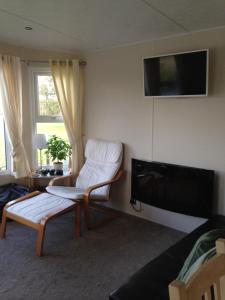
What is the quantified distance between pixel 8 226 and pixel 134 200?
1.64 meters

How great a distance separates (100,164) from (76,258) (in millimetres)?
1450

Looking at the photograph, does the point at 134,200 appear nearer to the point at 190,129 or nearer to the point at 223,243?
the point at 190,129

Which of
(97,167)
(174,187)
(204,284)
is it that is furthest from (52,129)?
(204,284)

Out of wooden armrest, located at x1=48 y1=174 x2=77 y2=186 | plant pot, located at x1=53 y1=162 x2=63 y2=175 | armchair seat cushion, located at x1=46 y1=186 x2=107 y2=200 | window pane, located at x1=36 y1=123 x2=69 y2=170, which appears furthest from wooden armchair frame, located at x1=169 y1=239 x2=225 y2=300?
window pane, located at x1=36 y1=123 x2=69 y2=170

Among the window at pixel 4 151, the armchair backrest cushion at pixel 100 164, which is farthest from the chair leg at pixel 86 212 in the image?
the window at pixel 4 151

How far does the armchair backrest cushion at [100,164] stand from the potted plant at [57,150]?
1.10ft

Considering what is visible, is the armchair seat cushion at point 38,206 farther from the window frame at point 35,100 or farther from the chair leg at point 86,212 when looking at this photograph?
the window frame at point 35,100

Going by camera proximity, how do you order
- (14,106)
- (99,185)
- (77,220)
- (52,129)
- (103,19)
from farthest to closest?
1. (52,129)
2. (14,106)
3. (99,185)
4. (77,220)
5. (103,19)

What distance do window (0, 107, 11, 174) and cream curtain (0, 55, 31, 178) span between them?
21 centimetres

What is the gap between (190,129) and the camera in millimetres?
3068

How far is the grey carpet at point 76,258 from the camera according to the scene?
224 cm

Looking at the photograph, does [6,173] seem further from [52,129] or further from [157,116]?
[157,116]

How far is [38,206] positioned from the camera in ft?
9.85

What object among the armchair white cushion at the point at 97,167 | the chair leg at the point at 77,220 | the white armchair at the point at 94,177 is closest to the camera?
the chair leg at the point at 77,220
